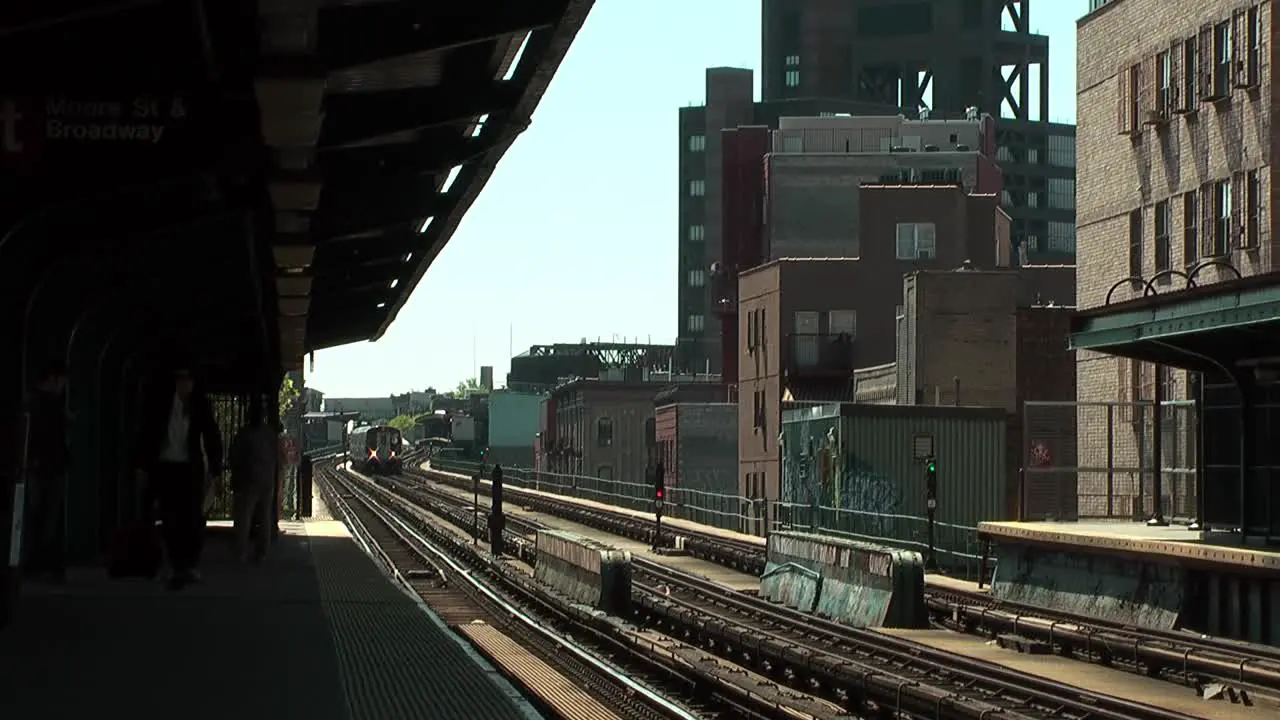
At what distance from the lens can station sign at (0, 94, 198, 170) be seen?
12758mm

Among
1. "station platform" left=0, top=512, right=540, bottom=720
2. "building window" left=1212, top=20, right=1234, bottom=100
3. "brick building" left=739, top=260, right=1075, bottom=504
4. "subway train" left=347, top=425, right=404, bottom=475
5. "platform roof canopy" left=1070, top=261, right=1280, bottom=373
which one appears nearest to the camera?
"station platform" left=0, top=512, right=540, bottom=720

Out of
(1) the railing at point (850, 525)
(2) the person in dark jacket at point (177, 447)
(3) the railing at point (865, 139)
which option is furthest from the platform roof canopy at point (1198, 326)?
(3) the railing at point (865, 139)

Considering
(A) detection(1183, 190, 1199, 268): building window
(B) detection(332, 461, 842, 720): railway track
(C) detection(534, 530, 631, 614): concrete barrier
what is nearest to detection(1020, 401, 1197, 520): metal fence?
(A) detection(1183, 190, 1199, 268): building window

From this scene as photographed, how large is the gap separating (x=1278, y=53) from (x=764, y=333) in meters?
37.9

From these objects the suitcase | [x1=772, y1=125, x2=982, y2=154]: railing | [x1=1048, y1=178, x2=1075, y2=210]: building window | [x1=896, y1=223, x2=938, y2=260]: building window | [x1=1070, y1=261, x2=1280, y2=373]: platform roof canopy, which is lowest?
the suitcase

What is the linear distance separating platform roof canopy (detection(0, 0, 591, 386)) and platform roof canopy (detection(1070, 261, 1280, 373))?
8379 mm

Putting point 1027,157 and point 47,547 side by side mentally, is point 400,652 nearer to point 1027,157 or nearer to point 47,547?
point 47,547

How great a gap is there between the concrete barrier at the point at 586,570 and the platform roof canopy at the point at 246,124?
6.06 metres

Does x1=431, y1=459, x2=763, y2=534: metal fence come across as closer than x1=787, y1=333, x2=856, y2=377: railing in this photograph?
Yes

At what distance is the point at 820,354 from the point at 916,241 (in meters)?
6.35

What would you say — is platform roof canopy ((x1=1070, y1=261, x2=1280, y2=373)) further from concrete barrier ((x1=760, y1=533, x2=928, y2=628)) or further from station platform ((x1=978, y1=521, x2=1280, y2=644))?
concrete barrier ((x1=760, y1=533, x2=928, y2=628))

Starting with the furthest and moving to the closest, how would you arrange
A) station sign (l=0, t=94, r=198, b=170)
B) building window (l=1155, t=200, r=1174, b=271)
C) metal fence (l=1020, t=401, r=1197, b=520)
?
building window (l=1155, t=200, r=1174, b=271) → metal fence (l=1020, t=401, r=1197, b=520) → station sign (l=0, t=94, r=198, b=170)

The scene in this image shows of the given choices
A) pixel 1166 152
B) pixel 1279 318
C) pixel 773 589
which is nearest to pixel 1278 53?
pixel 1166 152

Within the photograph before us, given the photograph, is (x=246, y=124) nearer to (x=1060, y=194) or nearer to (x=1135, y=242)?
(x=1135, y=242)
